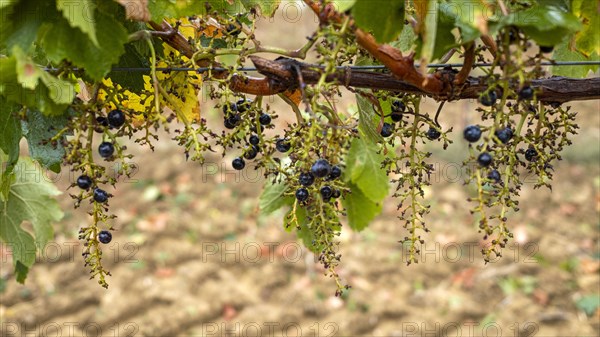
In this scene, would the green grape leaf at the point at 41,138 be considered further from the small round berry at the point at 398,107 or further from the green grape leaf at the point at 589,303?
the green grape leaf at the point at 589,303

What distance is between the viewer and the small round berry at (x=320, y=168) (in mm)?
1117

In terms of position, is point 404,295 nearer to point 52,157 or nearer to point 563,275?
point 563,275

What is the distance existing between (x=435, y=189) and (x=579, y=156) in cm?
126

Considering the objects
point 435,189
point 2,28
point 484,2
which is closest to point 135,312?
point 435,189

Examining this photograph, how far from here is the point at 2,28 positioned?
3.46 ft

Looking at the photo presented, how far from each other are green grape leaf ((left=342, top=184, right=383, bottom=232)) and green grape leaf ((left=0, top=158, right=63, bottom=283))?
75 centimetres

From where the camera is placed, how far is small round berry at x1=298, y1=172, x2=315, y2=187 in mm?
1140

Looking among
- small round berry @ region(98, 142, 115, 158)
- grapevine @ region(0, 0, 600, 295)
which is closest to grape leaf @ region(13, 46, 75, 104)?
grapevine @ region(0, 0, 600, 295)

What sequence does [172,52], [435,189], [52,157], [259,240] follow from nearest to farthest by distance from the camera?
[52,157]
[172,52]
[259,240]
[435,189]

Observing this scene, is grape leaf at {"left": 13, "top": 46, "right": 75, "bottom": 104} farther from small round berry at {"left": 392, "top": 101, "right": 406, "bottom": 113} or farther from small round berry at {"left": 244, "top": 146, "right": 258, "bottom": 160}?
small round berry at {"left": 392, "top": 101, "right": 406, "bottom": 113}

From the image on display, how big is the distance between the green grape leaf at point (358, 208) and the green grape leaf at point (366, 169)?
Result: 206 mm

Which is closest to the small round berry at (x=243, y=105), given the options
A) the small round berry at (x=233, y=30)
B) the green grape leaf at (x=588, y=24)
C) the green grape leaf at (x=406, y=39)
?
the small round berry at (x=233, y=30)

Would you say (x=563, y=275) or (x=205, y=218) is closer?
(x=563, y=275)

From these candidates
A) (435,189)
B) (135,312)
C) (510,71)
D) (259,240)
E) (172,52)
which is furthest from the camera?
(435,189)
